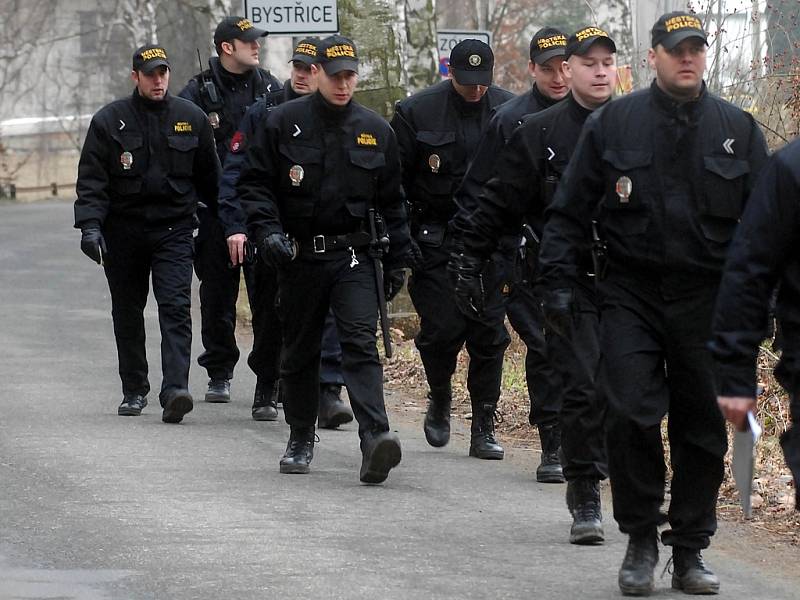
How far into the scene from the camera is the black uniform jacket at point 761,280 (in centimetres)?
527

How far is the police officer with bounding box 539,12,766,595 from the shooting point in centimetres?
654

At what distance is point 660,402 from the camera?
21.6 feet

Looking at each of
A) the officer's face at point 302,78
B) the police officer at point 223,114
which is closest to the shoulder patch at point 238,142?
the officer's face at point 302,78

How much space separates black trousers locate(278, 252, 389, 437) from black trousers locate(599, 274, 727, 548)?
2.43 metres

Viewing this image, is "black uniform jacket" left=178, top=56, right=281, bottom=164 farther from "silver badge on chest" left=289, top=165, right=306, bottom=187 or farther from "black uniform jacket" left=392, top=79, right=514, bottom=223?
"silver badge on chest" left=289, top=165, right=306, bottom=187

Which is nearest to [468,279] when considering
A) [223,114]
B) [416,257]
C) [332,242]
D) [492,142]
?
[492,142]

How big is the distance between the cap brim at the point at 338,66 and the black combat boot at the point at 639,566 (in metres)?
3.22

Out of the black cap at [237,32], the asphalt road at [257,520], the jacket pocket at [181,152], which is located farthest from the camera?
the black cap at [237,32]

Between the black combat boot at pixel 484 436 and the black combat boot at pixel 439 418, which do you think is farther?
the black combat boot at pixel 439 418

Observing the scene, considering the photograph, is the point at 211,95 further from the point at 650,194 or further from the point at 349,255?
the point at 650,194

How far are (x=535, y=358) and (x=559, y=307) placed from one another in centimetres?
221

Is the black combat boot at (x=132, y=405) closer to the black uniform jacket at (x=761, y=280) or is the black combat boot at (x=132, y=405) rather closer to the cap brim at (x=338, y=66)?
the cap brim at (x=338, y=66)

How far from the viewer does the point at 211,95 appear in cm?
1204

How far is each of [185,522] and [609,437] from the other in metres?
2.24
